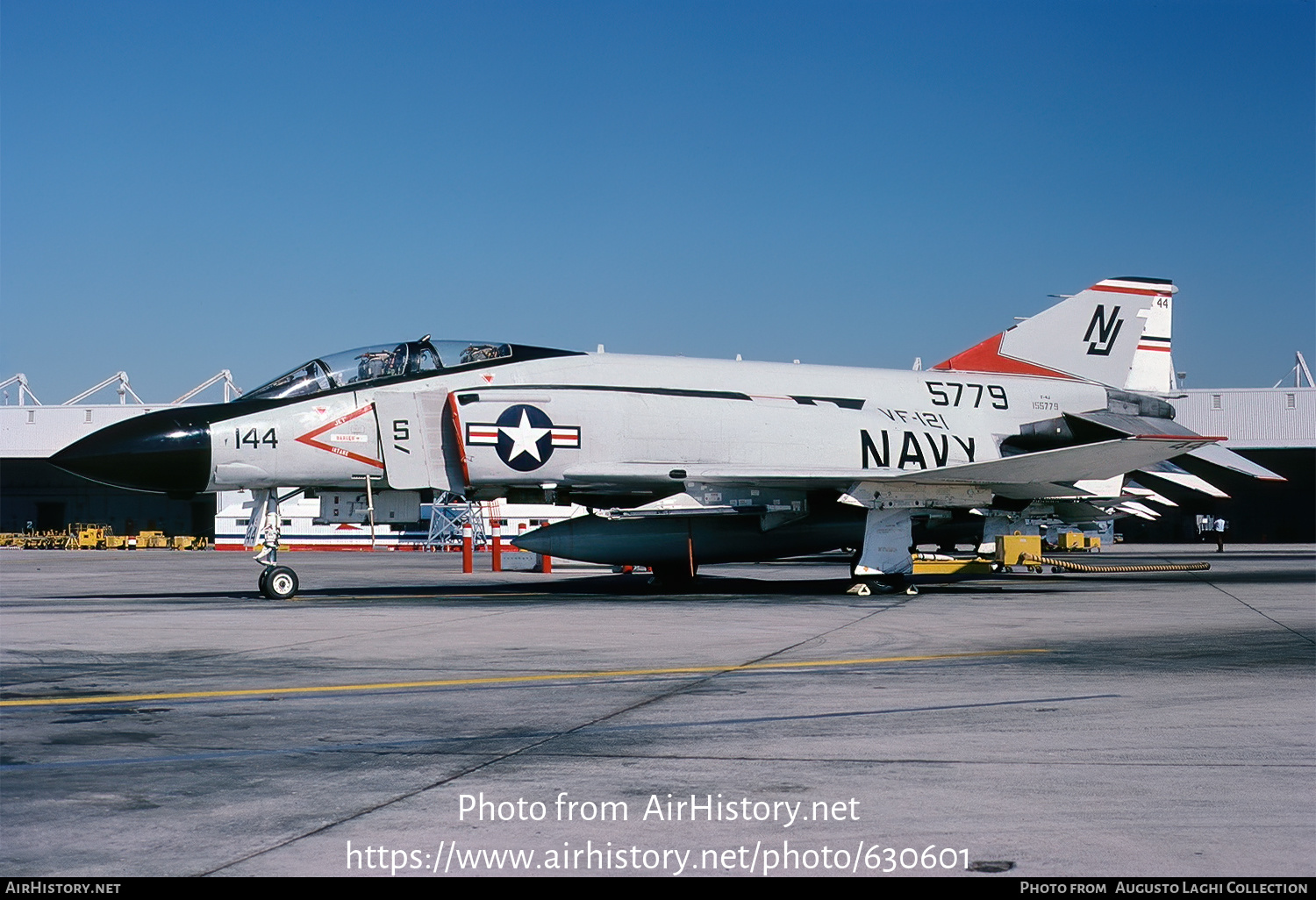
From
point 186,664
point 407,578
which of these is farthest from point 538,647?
point 407,578

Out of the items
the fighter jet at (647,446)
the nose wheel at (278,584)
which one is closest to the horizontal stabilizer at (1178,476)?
the fighter jet at (647,446)

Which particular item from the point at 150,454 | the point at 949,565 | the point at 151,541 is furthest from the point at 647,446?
the point at 151,541

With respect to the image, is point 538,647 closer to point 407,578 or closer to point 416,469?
point 416,469

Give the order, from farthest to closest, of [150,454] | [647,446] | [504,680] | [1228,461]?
[1228,461] → [647,446] → [150,454] → [504,680]

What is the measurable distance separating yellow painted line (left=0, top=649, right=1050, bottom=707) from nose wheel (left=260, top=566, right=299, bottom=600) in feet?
28.9

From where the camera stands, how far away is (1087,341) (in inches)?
872

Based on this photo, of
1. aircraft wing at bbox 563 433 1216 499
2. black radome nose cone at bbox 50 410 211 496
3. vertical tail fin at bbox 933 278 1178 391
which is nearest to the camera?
black radome nose cone at bbox 50 410 211 496

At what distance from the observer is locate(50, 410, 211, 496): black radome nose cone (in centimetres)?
1464

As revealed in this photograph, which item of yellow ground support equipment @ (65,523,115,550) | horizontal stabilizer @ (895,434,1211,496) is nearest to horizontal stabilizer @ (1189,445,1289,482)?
horizontal stabilizer @ (895,434,1211,496)

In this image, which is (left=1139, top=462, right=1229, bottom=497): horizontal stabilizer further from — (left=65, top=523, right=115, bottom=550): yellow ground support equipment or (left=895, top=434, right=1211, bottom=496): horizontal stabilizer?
(left=65, top=523, right=115, bottom=550): yellow ground support equipment

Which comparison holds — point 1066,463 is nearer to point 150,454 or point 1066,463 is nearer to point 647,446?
point 647,446

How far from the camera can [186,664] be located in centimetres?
881

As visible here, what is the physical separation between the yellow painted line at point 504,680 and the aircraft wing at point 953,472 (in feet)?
23.2

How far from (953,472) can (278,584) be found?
998 cm
